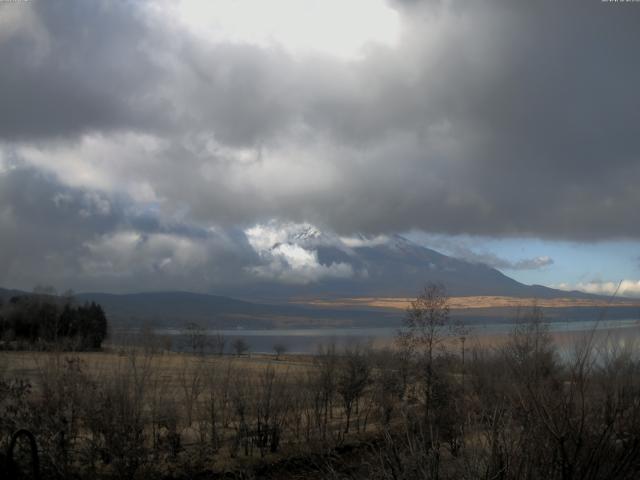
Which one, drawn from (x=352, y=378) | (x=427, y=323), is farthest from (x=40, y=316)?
(x=427, y=323)

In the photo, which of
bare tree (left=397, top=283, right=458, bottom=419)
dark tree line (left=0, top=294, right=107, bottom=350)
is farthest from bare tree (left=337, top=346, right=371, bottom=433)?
dark tree line (left=0, top=294, right=107, bottom=350)

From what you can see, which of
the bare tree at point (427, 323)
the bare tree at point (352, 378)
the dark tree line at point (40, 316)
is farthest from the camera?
the dark tree line at point (40, 316)

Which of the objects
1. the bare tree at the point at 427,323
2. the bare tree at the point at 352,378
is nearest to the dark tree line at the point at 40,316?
the bare tree at the point at 352,378

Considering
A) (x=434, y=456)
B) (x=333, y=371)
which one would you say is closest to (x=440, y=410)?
(x=333, y=371)

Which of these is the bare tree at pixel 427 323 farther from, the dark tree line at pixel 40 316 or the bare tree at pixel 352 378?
the dark tree line at pixel 40 316

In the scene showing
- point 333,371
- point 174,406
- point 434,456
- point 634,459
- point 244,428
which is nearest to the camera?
point 634,459

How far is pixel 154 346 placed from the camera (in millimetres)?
20547

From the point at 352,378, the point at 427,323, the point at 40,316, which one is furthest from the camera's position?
the point at 40,316

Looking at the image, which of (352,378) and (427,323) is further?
(352,378)

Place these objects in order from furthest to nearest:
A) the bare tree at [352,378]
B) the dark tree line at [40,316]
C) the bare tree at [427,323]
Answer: the dark tree line at [40,316]
the bare tree at [427,323]
the bare tree at [352,378]

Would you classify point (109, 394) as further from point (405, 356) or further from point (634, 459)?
point (405, 356)

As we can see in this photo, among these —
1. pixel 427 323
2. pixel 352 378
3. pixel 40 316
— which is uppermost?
pixel 427 323

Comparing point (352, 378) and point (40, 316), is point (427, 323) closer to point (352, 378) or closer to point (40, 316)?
point (352, 378)

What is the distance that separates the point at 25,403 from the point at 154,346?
18.3ft
